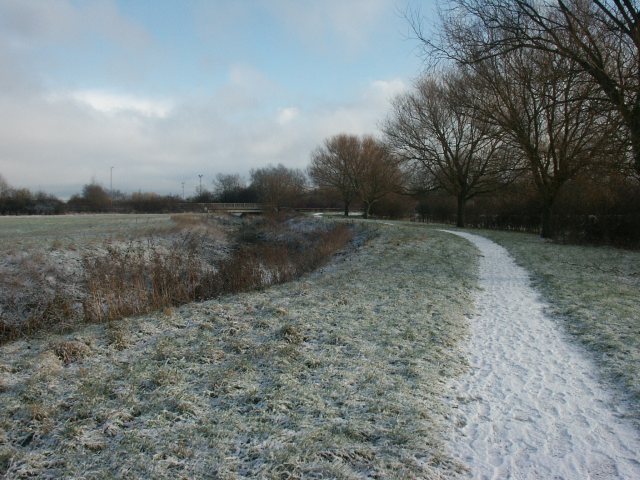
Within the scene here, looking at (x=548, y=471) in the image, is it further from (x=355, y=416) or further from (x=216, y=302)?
(x=216, y=302)

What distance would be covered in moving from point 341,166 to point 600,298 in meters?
45.3

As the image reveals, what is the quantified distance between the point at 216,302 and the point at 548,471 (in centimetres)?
688

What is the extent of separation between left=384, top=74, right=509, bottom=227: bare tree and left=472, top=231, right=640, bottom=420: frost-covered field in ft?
50.9

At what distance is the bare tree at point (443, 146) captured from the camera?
3092 centimetres

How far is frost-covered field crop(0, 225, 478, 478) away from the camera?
351 cm

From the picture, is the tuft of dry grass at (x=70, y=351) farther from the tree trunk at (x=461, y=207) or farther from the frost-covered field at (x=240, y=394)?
the tree trunk at (x=461, y=207)

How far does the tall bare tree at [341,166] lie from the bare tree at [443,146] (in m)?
17.5

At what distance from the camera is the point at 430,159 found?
32938mm

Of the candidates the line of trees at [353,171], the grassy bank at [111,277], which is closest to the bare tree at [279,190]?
the line of trees at [353,171]

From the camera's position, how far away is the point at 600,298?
351 inches

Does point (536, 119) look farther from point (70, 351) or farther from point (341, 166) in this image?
point (341, 166)

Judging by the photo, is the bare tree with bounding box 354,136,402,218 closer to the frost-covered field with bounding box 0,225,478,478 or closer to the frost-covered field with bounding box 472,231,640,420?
the frost-covered field with bounding box 472,231,640,420

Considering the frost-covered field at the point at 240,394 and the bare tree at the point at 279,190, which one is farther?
the bare tree at the point at 279,190

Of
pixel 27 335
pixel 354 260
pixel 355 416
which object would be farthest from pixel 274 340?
pixel 354 260
